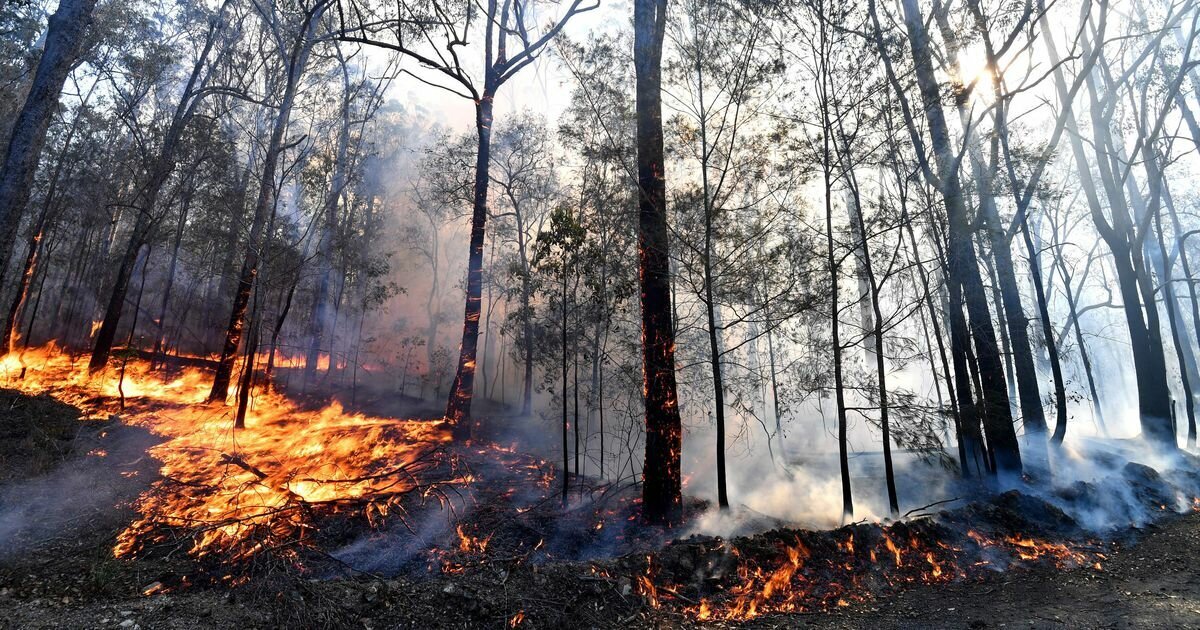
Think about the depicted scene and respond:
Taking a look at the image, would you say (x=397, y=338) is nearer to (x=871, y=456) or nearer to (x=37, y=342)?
(x=37, y=342)

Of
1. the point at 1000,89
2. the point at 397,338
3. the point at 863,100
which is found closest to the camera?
the point at 863,100

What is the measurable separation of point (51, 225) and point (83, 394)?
1345cm

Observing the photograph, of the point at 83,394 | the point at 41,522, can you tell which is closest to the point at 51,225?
the point at 83,394

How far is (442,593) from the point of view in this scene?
4.62m

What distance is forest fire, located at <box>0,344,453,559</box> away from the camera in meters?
5.60

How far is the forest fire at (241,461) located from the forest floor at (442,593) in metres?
0.44

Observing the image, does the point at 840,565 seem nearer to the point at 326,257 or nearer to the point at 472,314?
the point at 472,314

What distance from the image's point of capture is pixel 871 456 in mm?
15102

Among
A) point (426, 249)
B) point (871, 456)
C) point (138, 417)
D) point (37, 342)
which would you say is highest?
point (426, 249)

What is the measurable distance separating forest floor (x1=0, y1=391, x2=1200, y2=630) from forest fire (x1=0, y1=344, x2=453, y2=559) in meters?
0.44

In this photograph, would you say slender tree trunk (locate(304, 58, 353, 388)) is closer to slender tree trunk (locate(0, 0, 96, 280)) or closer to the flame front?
slender tree trunk (locate(0, 0, 96, 280))

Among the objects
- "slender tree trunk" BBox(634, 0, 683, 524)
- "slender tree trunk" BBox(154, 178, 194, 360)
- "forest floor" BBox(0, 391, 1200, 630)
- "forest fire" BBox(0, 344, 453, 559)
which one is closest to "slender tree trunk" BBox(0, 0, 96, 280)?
"forest floor" BBox(0, 391, 1200, 630)

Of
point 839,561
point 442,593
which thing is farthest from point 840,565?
point 442,593

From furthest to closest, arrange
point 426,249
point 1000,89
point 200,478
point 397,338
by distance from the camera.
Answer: point 426,249
point 397,338
point 1000,89
point 200,478
